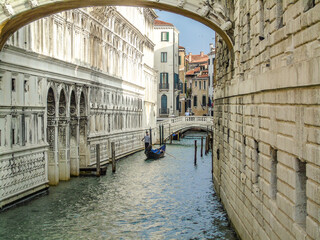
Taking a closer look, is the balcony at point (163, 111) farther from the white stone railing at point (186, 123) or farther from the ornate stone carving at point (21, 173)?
the ornate stone carving at point (21, 173)

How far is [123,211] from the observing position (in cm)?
1420

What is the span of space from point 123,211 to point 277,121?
8.20 meters

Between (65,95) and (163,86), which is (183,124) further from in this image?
(65,95)

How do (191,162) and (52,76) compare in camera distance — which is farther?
(191,162)

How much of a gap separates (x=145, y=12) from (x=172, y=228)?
89.0ft

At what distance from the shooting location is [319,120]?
4.89m

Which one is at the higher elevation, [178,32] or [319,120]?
[178,32]

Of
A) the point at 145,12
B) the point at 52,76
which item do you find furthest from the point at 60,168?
the point at 145,12

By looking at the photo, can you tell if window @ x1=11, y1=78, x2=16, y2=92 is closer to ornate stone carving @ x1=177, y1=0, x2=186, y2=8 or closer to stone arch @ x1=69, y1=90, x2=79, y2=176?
ornate stone carving @ x1=177, y1=0, x2=186, y2=8

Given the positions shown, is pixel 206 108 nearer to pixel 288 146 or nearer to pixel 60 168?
pixel 60 168

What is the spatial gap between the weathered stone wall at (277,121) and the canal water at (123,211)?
2.07 meters

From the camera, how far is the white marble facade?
46.7 feet

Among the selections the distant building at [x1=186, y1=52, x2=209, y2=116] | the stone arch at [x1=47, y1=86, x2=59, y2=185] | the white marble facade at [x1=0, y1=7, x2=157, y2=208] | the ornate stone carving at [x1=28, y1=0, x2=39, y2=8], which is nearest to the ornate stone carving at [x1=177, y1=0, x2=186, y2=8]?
the ornate stone carving at [x1=28, y1=0, x2=39, y2=8]

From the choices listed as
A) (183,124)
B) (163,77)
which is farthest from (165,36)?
(183,124)
